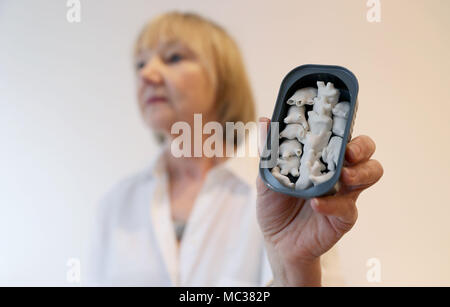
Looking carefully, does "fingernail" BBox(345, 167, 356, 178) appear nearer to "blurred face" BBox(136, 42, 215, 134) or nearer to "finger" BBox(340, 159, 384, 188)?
"finger" BBox(340, 159, 384, 188)

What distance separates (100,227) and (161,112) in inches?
13.1

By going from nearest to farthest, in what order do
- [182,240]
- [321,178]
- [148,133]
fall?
1. [321,178]
2. [182,240]
3. [148,133]

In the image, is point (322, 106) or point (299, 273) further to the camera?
point (299, 273)

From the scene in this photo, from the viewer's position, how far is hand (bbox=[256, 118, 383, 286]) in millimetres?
404

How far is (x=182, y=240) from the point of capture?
827 millimetres

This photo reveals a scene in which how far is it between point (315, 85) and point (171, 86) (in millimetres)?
460

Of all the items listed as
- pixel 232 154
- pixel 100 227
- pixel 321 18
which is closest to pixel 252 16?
pixel 321 18

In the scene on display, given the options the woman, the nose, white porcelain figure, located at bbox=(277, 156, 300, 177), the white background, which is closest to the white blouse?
the woman

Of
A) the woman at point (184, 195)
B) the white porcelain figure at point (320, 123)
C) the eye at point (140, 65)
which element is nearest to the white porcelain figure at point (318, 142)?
the white porcelain figure at point (320, 123)

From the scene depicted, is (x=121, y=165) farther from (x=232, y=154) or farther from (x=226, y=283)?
(x=226, y=283)

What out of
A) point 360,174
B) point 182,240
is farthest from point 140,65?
point 360,174

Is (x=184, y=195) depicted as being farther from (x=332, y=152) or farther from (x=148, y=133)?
(x=332, y=152)

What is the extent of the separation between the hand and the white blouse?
0.19 meters

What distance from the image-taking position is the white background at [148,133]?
0.90 m
